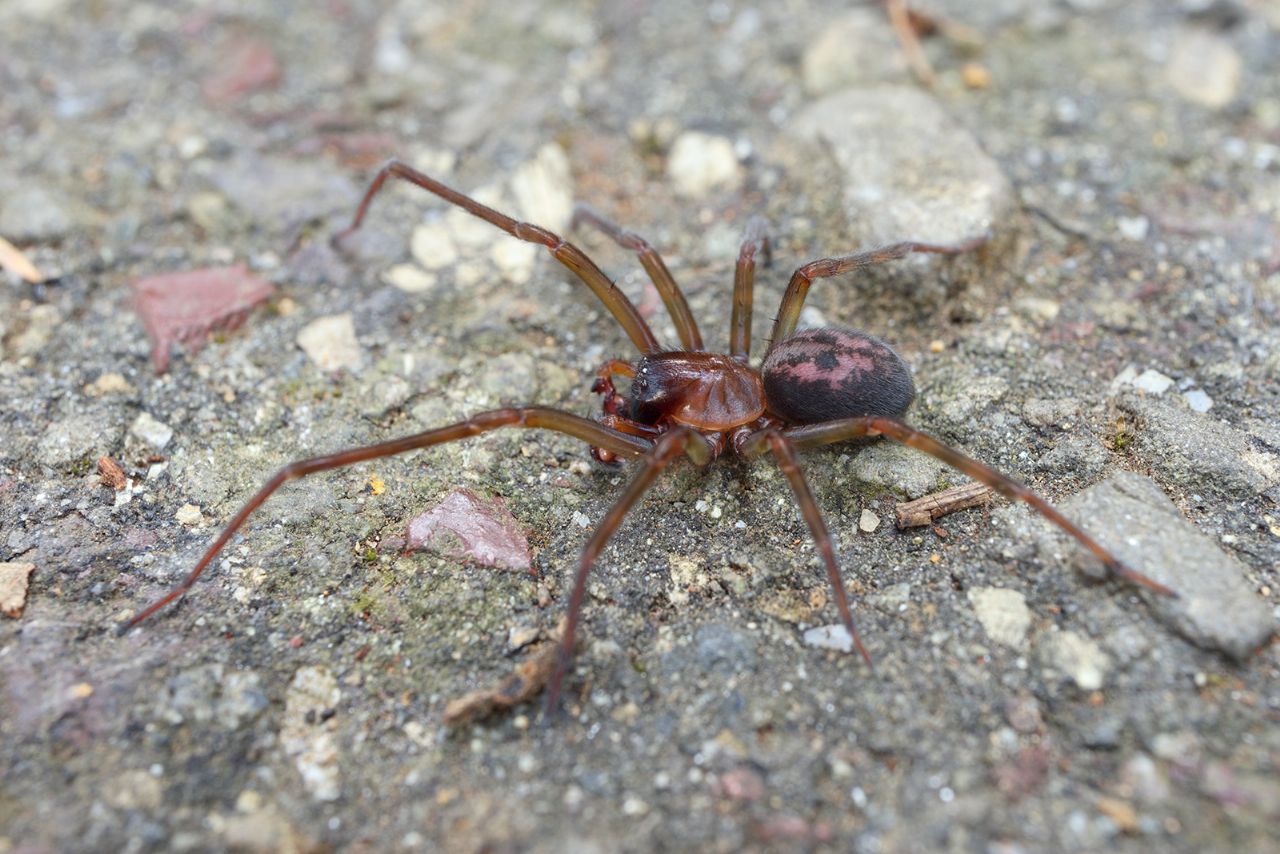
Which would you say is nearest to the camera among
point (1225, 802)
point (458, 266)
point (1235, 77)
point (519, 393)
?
point (1225, 802)

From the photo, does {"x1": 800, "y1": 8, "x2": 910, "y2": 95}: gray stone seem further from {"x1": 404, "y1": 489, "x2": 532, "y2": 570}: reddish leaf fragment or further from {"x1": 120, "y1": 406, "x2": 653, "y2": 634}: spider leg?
{"x1": 404, "y1": 489, "x2": 532, "y2": 570}: reddish leaf fragment

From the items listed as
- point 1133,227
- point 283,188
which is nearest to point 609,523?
point 283,188

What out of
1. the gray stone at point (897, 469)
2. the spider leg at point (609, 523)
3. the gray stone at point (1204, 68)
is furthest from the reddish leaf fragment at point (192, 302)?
the gray stone at point (1204, 68)

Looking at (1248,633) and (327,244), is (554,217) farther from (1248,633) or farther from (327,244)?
(1248,633)

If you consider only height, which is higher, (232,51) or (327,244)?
(232,51)

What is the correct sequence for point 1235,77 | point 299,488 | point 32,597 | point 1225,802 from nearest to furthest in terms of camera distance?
point 1225,802 < point 32,597 < point 299,488 < point 1235,77

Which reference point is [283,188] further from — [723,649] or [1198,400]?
[1198,400]

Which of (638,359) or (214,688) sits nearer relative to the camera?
(214,688)

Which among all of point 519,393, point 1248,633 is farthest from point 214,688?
point 1248,633
